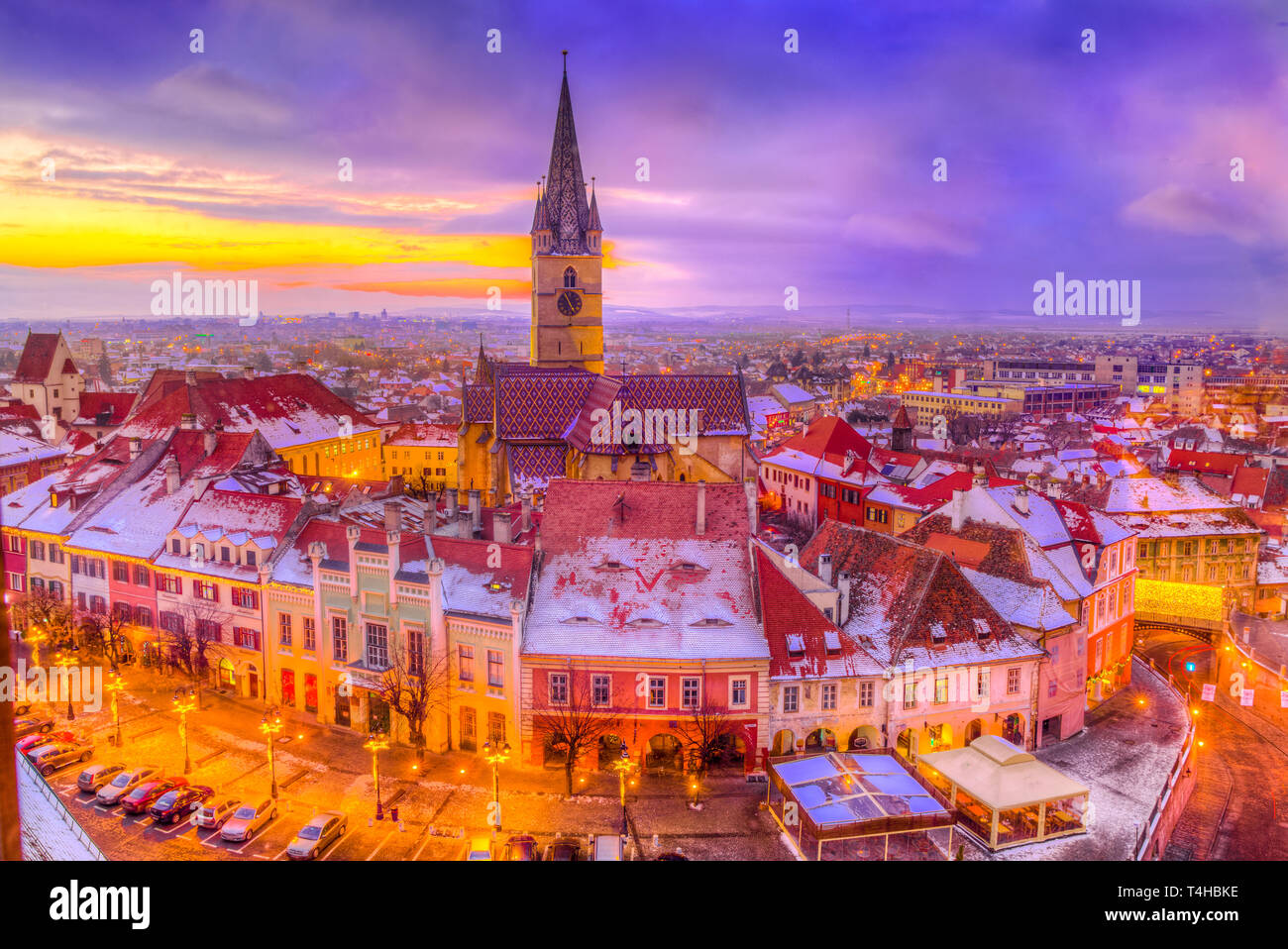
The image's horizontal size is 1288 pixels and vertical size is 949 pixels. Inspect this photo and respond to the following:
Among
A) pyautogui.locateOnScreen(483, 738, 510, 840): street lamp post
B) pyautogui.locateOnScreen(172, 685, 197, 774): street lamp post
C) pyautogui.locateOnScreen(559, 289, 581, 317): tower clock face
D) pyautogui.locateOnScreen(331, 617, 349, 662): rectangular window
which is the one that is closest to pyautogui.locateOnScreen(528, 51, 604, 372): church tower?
pyautogui.locateOnScreen(559, 289, 581, 317): tower clock face

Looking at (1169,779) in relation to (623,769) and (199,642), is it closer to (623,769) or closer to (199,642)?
(623,769)

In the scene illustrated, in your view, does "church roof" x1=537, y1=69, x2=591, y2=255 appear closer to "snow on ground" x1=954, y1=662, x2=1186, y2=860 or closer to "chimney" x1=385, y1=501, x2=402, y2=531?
"chimney" x1=385, y1=501, x2=402, y2=531

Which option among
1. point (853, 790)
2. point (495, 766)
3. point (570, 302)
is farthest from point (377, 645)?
point (570, 302)
